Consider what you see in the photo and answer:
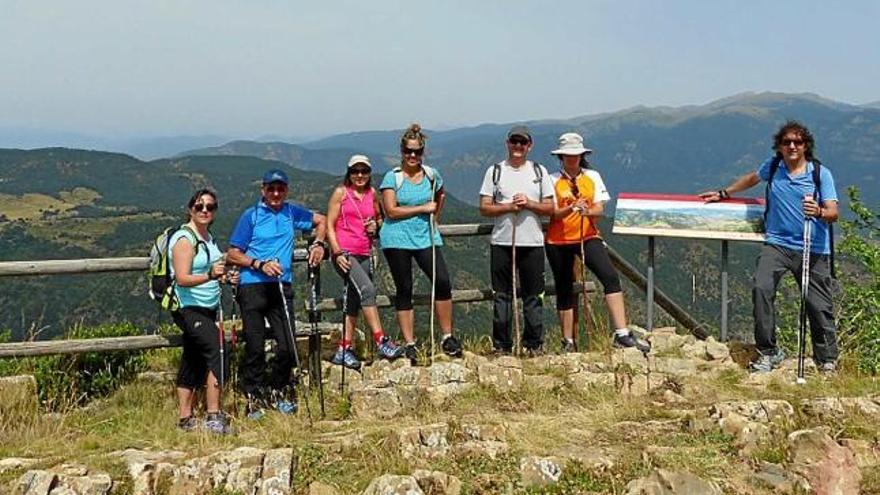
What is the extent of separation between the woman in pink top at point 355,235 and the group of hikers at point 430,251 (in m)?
0.01

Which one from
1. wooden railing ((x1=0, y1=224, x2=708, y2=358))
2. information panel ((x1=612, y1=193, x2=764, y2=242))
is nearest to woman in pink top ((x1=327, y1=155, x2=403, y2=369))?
wooden railing ((x1=0, y1=224, x2=708, y2=358))

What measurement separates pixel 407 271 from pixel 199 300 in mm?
1893

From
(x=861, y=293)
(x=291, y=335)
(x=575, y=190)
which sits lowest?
(x=861, y=293)

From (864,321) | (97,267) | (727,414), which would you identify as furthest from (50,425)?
(864,321)

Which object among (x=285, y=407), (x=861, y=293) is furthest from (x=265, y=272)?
(x=861, y=293)

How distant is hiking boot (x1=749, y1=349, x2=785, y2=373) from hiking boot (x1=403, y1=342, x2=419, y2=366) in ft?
10.5

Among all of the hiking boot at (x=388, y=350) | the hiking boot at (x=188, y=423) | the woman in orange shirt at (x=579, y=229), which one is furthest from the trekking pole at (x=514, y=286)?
the hiking boot at (x=188, y=423)

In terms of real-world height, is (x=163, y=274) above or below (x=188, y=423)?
above

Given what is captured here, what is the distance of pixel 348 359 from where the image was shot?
7008 mm

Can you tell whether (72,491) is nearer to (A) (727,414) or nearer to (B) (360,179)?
(B) (360,179)

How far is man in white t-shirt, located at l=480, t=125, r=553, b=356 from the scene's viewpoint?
7.04m

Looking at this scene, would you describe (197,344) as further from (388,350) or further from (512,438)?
(512,438)

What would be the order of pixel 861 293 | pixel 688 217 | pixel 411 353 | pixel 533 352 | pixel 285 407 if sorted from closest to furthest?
pixel 285 407 → pixel 411 353 → pixel 533 352 → pixel 688 217 → pixel 861 293

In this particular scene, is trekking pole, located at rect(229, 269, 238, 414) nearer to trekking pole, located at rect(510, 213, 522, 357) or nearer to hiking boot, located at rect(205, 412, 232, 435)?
hiking boot, located at rect(205, 412, 232, 435)
